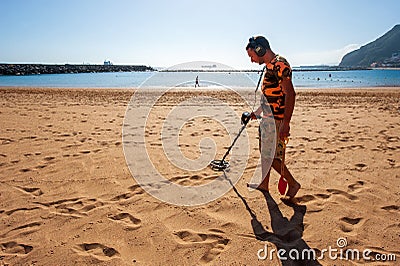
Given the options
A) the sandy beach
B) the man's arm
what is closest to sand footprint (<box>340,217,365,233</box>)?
the sandy beach

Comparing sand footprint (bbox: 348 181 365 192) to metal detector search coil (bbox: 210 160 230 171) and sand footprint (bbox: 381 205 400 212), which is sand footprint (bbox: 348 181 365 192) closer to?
sand footprint (bbox: 381 205 400 212)

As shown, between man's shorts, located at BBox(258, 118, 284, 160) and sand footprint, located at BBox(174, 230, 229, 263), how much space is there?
3.91ft

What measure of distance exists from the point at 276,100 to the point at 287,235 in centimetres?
150

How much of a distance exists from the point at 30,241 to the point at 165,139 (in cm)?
415

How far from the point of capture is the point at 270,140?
11.5 ft

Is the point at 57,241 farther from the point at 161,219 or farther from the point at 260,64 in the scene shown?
the point at 260,64

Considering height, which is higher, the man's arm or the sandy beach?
the man's arm

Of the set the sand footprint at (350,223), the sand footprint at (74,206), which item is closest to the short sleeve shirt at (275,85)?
the sand footprint at (350,223)

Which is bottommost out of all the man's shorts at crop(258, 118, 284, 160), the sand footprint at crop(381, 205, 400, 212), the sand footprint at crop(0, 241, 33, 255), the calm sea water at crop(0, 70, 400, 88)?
the sand footprint at crop(0, 241, 33, 255)

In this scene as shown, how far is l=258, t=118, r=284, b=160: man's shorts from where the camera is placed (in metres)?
3.41

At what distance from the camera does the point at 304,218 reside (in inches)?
127

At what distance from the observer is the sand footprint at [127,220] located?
10.1ft

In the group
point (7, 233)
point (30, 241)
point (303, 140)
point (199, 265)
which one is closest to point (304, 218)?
point (199, 265)

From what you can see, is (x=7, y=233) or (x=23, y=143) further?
(x=23, y=143)
